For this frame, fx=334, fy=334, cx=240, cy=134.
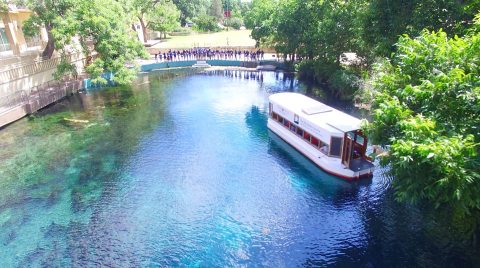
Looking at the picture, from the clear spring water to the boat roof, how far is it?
3.33 meters

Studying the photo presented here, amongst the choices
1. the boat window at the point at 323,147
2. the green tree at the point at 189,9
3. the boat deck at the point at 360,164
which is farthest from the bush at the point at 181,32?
the boat deck at the point at 360,164

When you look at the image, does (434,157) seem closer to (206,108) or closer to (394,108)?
(394,108)

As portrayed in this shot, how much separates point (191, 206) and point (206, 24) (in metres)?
91.9

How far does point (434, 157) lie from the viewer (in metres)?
10.4

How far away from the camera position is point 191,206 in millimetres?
20391

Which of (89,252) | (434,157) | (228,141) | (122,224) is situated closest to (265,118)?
(228,141)

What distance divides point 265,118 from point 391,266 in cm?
2121

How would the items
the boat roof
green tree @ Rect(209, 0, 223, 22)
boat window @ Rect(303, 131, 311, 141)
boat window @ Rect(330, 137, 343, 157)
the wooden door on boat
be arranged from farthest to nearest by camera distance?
green tree @ Rect(209, 0, 223, 22), boat window @ Rect(303, 131, 311, 141), the boat roof, boat window @ Rect(330, 137, 343, 157), the wooden door on boat

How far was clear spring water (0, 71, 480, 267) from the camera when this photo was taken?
54.2ft

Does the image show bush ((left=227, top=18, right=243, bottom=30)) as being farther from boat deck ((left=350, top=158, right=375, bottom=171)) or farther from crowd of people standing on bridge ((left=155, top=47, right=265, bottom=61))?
boat deck ((left=350, top=158, right=375, bottom=171))

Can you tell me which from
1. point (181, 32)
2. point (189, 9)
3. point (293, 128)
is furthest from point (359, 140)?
point (189, 9)

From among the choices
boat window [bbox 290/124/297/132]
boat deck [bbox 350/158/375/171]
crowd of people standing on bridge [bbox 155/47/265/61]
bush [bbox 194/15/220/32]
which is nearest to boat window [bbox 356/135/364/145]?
boat deck [bbox 350/158/375/171]

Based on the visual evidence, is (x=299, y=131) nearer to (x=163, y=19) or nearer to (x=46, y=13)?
(x=46, y=13)

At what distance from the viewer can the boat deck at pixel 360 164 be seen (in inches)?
887
